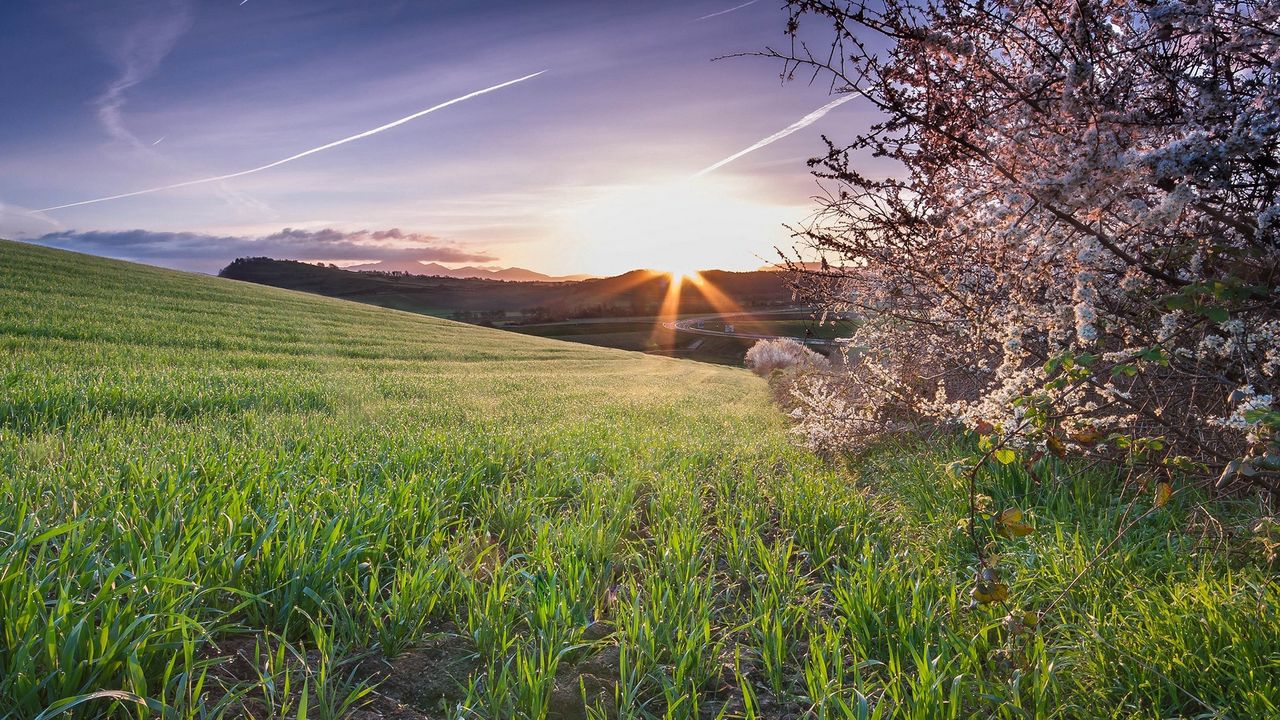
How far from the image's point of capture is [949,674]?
261 centimetres

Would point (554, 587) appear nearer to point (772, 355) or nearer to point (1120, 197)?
point (1120, 197)

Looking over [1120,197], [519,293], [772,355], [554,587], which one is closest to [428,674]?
[554,587]

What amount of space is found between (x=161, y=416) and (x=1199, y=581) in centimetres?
782

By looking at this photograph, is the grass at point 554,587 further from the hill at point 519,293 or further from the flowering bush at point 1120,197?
the hill at point 519,293

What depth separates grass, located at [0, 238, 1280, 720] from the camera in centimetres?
227

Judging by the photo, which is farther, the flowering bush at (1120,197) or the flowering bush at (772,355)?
the flowering bush at (772,355)

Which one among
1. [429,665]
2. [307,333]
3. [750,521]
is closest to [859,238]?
[750,521]

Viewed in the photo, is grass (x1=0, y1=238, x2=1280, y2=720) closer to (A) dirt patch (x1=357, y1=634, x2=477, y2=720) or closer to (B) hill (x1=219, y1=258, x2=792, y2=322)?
(A) dirt patch (x1=357, y1=634, x2=477, y2=720)

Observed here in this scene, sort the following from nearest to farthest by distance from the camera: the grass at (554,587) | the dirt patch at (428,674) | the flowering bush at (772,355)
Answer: the grass at (554,587)
the dirt patch at (428,674)
the flowering bush at (772,355)

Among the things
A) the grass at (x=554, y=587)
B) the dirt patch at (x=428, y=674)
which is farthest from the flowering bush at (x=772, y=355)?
the dirt patch at (x=428, y=674)

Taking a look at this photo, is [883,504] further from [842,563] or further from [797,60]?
[797,60]

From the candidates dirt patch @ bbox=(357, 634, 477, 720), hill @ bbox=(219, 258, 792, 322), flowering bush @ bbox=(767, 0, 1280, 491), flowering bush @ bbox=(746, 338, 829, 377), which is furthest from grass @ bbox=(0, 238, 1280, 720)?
hill @ bbox=(219, 258, 792, 322)

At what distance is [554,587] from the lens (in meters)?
3.00

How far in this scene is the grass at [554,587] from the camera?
7.45 ft
